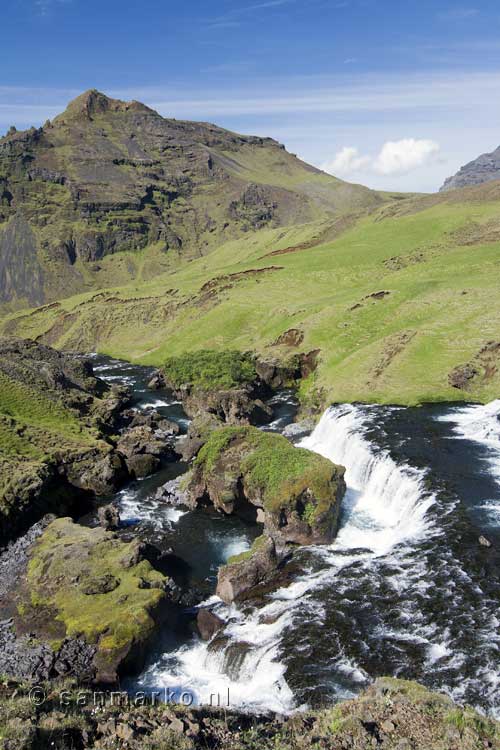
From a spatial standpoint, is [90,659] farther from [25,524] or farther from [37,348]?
[37,348]

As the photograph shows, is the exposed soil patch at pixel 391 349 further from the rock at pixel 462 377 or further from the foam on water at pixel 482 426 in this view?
the foam on water at pixel 482 426

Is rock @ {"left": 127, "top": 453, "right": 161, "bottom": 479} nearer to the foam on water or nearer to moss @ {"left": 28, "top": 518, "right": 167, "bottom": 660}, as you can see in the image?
moss @ {"left": 28, "top": 518, "right": 167, "bottom": 660}

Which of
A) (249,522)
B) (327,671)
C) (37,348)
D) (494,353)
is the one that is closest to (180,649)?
(327,671)

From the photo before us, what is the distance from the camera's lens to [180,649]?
1188 inches

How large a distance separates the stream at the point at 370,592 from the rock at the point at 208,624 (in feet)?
1.36

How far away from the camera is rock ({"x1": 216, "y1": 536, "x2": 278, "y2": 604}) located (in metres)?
33.7

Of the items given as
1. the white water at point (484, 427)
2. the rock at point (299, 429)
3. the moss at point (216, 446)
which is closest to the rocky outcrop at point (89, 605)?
the moss at point (216, 446)

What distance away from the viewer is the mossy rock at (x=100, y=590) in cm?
2894

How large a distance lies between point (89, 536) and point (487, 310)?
65.4 m

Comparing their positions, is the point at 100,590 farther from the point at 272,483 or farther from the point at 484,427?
the point at 484,427

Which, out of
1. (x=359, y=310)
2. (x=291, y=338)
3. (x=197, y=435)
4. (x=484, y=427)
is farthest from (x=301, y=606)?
(x=359, y=310)

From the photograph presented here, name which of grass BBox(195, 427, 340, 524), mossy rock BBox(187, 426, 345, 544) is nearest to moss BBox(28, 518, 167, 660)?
mossy rock BBox(187, 426, 345, 544)

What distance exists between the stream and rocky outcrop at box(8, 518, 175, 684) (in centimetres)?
192

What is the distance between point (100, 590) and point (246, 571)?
9.07 meters
